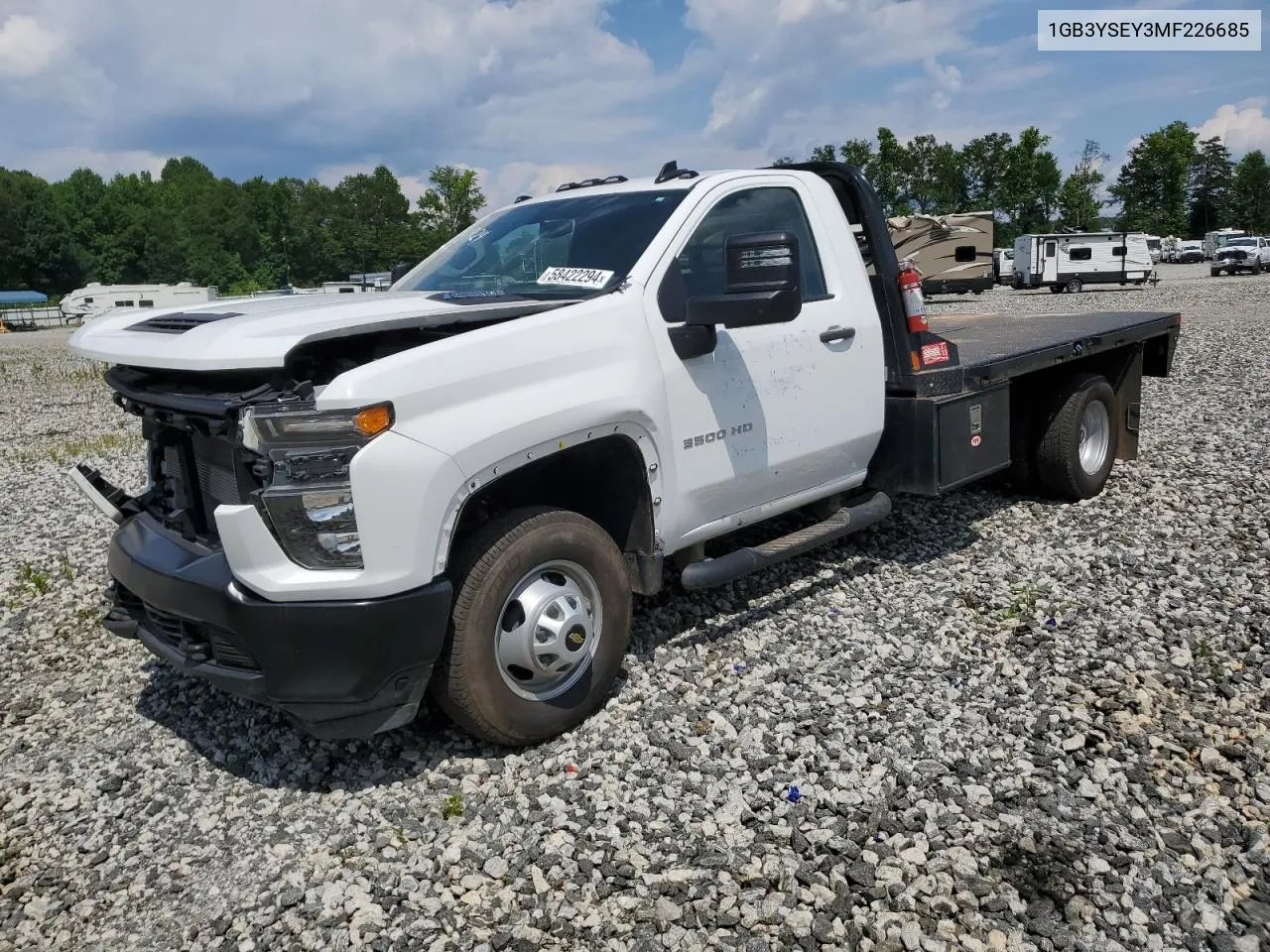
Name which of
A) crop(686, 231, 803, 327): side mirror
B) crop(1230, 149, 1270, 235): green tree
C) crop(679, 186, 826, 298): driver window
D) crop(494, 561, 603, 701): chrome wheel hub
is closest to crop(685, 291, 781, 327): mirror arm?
crop(686, 231, 803, 327): side mirror

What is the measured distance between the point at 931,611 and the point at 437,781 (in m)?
2.68

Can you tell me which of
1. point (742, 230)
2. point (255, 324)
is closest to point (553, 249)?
point (742, 230)

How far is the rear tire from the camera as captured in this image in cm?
662

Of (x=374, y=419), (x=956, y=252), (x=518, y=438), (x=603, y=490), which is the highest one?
(x=956, y=252)

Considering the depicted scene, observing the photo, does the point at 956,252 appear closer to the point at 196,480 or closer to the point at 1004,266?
the point at 1004,266

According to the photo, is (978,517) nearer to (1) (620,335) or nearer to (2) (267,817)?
(1) (620,335)

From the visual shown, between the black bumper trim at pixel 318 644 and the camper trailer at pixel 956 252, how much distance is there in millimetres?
27104

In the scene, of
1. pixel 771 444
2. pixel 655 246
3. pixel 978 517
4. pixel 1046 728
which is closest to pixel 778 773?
pixel 1046 728

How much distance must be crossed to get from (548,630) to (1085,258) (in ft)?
127

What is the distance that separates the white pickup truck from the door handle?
15 mm

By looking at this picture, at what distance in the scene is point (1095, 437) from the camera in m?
7.09

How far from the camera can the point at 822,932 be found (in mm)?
2791

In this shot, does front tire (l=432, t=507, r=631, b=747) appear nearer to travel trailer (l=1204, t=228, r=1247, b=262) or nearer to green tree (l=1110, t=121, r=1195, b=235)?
travel trailer (l=1204, t=228, r=1247, b=262)

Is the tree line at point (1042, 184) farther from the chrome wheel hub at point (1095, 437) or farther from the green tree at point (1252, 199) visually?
the chrome wheel hub at point (1095, 437)
